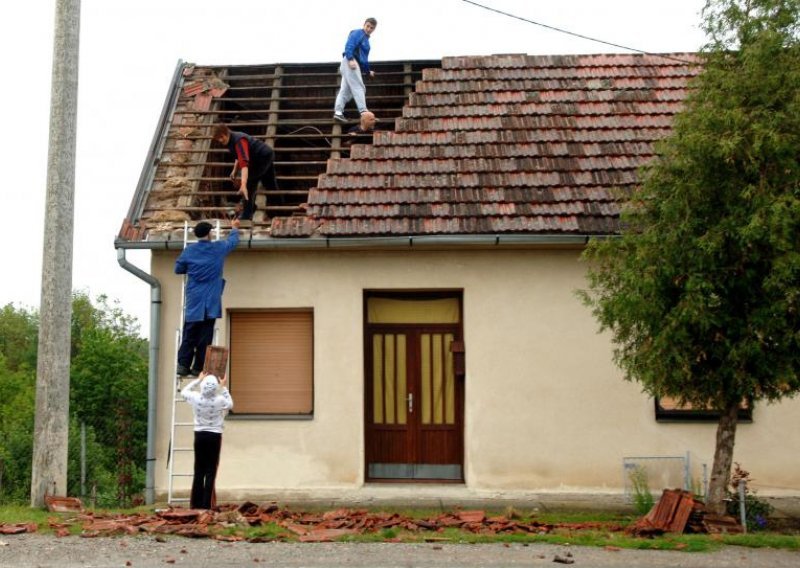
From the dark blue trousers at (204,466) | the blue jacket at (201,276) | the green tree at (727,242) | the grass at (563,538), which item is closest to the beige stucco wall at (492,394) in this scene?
the blue jacket at (201,276)

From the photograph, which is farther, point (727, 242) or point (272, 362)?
point (272, 362)

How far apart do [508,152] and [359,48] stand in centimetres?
320

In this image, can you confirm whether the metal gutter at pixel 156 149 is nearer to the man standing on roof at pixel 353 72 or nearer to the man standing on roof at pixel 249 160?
the man standing on roof at pixel 249 160

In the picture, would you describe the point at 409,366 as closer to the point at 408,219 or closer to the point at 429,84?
the point at 408,219

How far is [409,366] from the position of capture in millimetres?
12109

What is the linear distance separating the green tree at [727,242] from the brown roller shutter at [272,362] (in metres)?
4.33

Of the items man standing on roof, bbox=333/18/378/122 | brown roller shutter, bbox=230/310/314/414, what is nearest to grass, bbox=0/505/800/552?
brown roller shutter, bbox=230/310/314/414

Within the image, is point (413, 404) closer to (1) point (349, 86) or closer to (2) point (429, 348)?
(2) point (429, 348)

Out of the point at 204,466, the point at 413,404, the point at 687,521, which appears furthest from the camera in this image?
the point at 413,404

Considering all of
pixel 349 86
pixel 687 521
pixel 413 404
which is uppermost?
pixel 349 86

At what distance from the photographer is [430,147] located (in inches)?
509

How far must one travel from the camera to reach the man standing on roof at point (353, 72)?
13.7 m

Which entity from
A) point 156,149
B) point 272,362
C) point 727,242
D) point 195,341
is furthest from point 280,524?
point 156,149

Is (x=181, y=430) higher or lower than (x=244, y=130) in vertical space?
lower
